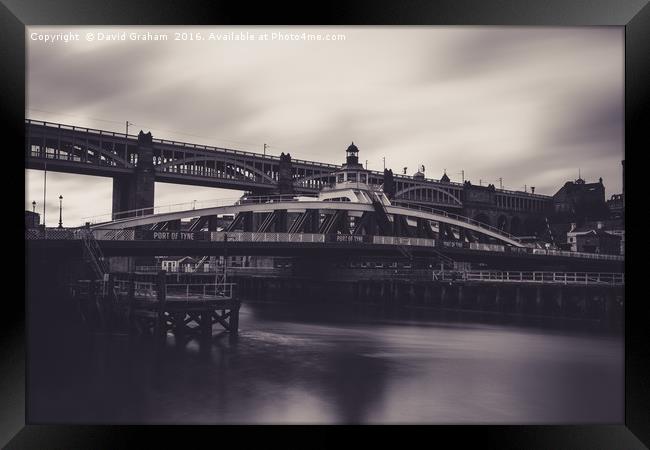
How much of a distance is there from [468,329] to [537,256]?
4439 millimetres

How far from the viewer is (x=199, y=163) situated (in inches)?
655

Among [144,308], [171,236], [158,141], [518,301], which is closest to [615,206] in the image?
[518,301]

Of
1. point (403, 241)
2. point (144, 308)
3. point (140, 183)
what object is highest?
point (140, 183)

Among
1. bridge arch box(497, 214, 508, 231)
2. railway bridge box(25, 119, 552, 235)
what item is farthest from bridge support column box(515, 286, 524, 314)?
bridge arch box(497, 214, 508, 231)

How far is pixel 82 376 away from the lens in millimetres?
8781

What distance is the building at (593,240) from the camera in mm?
11727

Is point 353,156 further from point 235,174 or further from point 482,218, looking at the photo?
point 482,218

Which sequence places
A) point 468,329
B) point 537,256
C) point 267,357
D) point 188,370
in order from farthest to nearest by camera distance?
point 537,256
point 468,329
point 267,357
point 188,370

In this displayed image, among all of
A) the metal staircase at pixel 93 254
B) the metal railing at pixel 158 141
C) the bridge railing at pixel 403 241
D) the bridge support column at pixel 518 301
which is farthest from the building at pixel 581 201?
the metal staircase at pixel 93 254

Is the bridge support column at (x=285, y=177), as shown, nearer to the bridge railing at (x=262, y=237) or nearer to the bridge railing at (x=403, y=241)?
the bridge railing at (x=262, y=237)

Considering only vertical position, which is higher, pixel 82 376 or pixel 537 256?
pixel 537 256
